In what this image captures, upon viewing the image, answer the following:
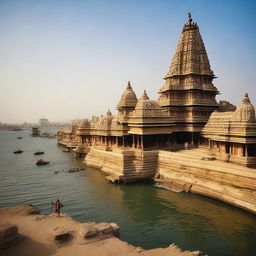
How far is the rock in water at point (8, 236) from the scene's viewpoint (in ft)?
31.3

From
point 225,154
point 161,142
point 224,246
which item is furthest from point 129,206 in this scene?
point 161,142

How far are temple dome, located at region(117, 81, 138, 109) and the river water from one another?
445 inches

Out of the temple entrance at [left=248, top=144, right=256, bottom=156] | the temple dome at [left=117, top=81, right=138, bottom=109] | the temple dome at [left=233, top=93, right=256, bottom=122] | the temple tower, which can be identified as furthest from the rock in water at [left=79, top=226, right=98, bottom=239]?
the temple dome at [left=117, top=81, right=138, bottom=109]

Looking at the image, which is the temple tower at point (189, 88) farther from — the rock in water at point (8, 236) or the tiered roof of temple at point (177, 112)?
the rock in water at point (8, 236)

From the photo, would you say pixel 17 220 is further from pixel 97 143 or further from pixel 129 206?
pixel 97 143

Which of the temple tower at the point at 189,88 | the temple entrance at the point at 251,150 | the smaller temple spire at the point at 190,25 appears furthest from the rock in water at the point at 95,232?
the smaller temple spire at the point at 190,25

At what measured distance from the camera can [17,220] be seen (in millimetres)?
12594

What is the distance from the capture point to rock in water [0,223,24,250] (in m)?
9.55

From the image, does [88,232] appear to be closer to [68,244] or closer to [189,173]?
[68,244]

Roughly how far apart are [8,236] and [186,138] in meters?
24.8

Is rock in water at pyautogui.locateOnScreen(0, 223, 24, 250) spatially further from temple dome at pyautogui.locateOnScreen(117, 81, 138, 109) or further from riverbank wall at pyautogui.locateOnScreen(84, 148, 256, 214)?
temple dome at pyautogui.locateOnScreen(117, 81, 138, 109)

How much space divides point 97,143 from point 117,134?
19.6ft

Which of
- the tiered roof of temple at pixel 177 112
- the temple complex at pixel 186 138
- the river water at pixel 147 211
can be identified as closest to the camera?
the river water at pixel 147 211

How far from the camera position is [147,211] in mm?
16188
